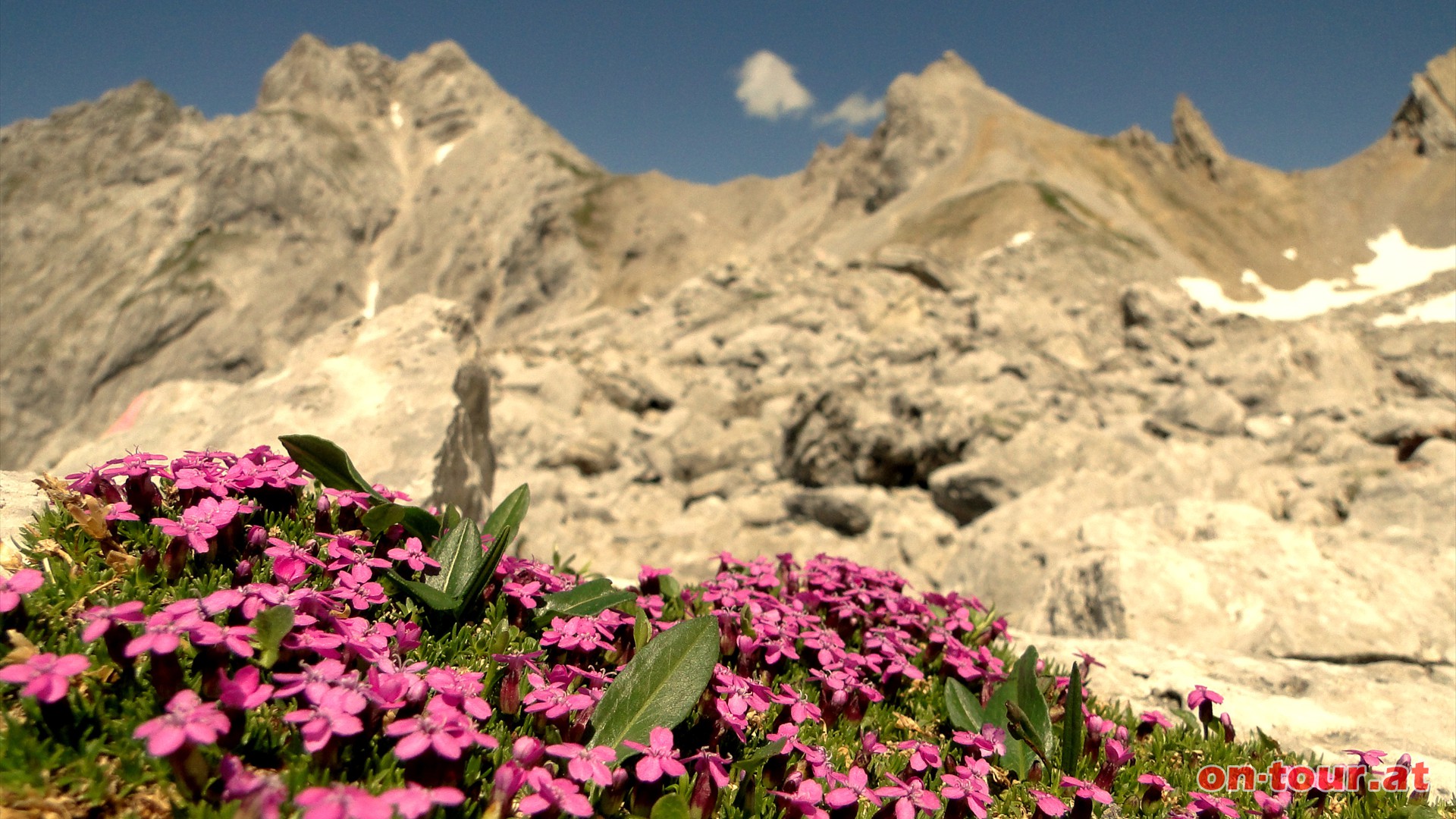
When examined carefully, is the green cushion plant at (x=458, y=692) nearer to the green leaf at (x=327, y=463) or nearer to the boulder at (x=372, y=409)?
the green leaf at (x=327, y=463)

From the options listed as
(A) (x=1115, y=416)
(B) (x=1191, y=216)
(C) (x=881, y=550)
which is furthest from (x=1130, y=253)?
(C) (x=881, y=550)

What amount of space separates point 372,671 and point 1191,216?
80.6 metres

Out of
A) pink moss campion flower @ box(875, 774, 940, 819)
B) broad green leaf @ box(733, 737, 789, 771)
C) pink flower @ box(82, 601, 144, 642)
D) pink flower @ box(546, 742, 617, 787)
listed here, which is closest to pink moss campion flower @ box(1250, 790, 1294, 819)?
pink moss campion flower @ box(875, 774, 940, 819)

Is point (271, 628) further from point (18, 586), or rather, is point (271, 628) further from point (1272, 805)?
point (1272, 805)

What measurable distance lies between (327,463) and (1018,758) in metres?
3.51

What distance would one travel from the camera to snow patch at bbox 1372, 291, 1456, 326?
1823cm

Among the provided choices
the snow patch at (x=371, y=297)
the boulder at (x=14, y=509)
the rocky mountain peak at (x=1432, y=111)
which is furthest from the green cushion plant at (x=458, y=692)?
the snow patch at (x=371, y=297)

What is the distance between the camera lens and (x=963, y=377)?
1794 cm

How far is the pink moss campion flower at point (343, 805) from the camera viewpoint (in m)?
1.61

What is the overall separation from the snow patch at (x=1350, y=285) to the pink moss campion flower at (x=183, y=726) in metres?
24.6

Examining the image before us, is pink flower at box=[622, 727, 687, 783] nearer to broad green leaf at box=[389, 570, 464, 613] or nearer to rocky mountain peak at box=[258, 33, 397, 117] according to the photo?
broad green leaf at box=[389, 570, 464, 613]

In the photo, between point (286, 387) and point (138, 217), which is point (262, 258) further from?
point (286, 387)

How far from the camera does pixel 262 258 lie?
89.7 m

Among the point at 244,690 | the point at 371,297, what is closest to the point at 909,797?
the point at 244,690
